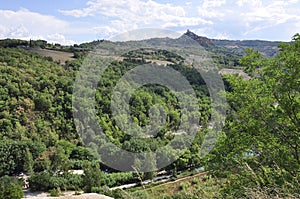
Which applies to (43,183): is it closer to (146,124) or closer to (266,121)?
(146,124)

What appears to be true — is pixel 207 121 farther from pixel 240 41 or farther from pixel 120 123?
pixel 240 41

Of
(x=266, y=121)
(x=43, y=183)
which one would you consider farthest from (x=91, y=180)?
(x=266, y=121)

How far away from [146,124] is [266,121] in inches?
1096

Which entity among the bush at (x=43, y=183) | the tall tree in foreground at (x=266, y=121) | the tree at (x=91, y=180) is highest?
the tall tree in foreground at (x=266, y=121)

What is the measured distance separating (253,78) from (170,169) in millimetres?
25204

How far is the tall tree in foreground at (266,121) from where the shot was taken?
616cm

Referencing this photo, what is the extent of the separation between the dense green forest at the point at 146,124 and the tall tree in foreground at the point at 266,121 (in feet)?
0.07

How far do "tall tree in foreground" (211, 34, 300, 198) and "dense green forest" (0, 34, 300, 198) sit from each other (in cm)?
2

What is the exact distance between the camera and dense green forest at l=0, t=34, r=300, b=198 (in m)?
6.17

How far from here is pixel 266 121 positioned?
21.9 feet

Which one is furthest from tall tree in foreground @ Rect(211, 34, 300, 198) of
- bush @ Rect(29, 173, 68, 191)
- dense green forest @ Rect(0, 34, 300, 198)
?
bush @ Rect(29, 173, 68, 191)

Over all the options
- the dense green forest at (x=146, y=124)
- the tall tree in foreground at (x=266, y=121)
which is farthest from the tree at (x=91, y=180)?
the tall tree in foreground at (x=266, y=121)

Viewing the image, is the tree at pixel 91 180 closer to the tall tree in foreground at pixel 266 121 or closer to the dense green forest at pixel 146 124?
the dense green forest at pixel 146 124

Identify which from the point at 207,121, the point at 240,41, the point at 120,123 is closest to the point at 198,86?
the point at 207,121
